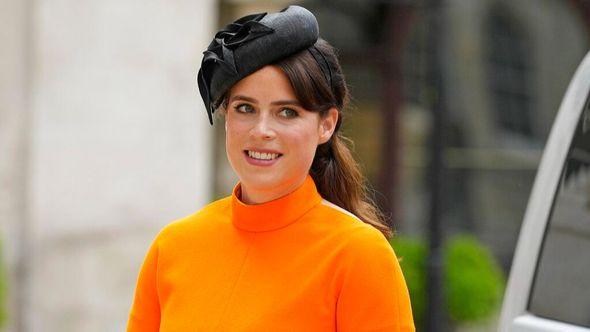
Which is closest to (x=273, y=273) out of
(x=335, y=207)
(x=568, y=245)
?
(x=335, y=207)

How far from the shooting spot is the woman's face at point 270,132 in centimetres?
257

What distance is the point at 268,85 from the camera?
2.56 meters

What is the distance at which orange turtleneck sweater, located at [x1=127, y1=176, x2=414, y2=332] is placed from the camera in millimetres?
2514

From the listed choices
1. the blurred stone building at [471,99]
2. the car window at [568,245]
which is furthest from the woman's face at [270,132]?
the blurred stone building at [471,99]

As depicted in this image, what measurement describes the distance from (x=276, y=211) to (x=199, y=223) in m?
0.19

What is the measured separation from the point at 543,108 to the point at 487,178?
1.05 meters

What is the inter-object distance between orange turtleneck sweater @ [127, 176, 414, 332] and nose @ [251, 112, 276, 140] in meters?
0.15

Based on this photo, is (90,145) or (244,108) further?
(90,145)

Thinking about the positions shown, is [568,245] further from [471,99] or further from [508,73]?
[508,73]

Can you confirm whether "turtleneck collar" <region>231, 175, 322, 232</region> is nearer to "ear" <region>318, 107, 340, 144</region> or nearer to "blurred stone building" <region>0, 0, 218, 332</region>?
"ear" <region>318, 107, 340, 144</region>

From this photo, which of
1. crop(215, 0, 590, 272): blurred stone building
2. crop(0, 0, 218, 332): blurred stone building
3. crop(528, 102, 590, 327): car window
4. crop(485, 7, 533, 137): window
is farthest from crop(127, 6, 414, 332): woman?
crop(485, 7, 533, 137): window

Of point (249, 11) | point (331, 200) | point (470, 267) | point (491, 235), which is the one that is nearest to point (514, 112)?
point (491, 235)

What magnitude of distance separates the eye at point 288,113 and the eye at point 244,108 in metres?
0.06

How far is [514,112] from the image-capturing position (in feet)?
47.8
